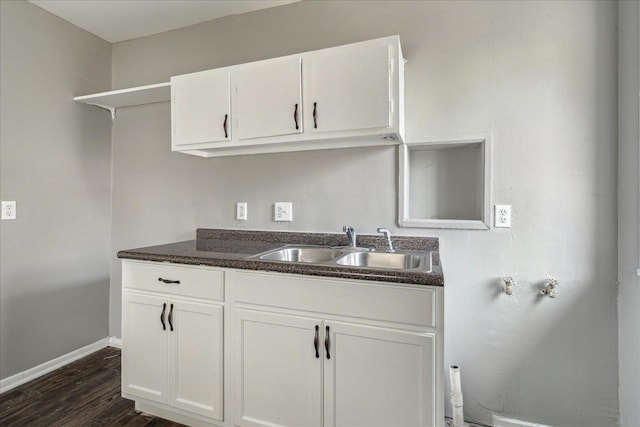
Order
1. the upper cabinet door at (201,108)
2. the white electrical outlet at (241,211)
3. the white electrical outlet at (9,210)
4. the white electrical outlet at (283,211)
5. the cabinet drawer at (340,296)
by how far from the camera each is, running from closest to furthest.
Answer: the cabinet drawer at (340,296) → the upper cabinet door at (201,108) → the white electrical outlet at (9,210) → the white electrical outlet at (283,211) → the white electrical outlet at (241,211)

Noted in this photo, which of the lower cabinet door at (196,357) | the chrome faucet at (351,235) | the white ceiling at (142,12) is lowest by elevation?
the lower cabinet door at (196,357)

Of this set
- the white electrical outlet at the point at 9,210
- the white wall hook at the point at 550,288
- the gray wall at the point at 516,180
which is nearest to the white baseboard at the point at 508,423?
the gray wall at the point at 516,180

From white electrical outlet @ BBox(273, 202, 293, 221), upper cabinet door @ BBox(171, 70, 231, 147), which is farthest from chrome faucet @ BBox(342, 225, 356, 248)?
upper cabinet door @ BBox(171, 70, 231, 147)

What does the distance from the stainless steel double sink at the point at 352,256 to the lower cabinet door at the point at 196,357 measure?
1.29 ft

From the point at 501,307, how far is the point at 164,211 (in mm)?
2301

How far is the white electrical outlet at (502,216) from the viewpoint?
174cm

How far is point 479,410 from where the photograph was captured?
178cm

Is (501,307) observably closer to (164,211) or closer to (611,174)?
(611,174)

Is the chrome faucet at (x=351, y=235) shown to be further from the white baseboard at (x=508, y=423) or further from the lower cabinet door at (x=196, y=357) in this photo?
the white baseboard at (x=508, y=423)

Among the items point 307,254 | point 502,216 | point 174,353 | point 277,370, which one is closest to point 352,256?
point 307,254

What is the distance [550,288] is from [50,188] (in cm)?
310

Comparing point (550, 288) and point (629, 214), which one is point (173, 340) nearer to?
point (550, 288)

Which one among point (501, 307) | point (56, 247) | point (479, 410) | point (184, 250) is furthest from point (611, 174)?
point (56, 247)

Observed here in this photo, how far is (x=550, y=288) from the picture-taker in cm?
165
